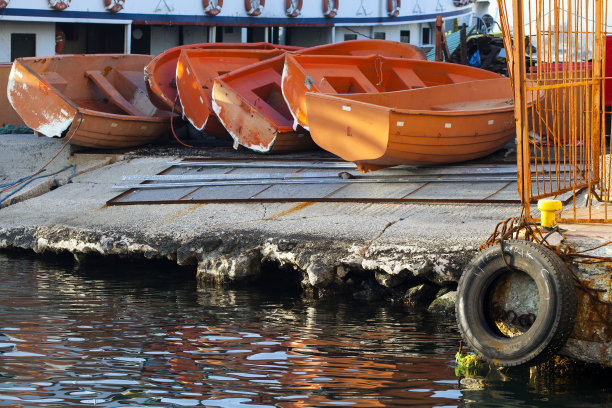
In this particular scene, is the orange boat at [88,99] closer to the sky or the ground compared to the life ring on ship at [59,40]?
closer to the ground

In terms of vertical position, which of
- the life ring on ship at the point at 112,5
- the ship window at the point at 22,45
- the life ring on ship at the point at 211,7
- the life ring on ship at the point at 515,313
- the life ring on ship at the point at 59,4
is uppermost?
the life ring on ship at the point at 211,7

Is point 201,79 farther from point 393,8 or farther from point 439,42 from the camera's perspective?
point 393,8

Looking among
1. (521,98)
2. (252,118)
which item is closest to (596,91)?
(521,98)

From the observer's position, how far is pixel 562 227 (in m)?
6.64

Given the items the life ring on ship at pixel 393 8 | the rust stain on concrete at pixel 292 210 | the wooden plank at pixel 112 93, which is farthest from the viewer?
the life ring on ship at pixel 393 8

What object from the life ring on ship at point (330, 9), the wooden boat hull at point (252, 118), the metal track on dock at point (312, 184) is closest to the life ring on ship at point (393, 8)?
the life ring on ship at point (330, 9)

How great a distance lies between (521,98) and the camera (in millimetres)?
6297

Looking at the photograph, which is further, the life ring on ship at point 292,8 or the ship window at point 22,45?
the life ring on ship at point 292,8

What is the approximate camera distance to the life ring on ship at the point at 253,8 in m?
22.0

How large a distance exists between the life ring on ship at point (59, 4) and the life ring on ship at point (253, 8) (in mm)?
4321

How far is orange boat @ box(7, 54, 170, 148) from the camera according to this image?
13391 mm

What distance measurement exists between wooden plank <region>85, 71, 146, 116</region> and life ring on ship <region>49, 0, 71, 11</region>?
15.3ft

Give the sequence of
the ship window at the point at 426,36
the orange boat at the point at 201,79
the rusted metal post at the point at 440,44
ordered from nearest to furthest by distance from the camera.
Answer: the orange boat at the point at 201,79 < the rusted metal post at the point at 440,44 < the ship window at the point at 426,36

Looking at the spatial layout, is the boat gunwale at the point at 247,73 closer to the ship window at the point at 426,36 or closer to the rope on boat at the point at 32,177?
the rope on boat at the point at 32,177
